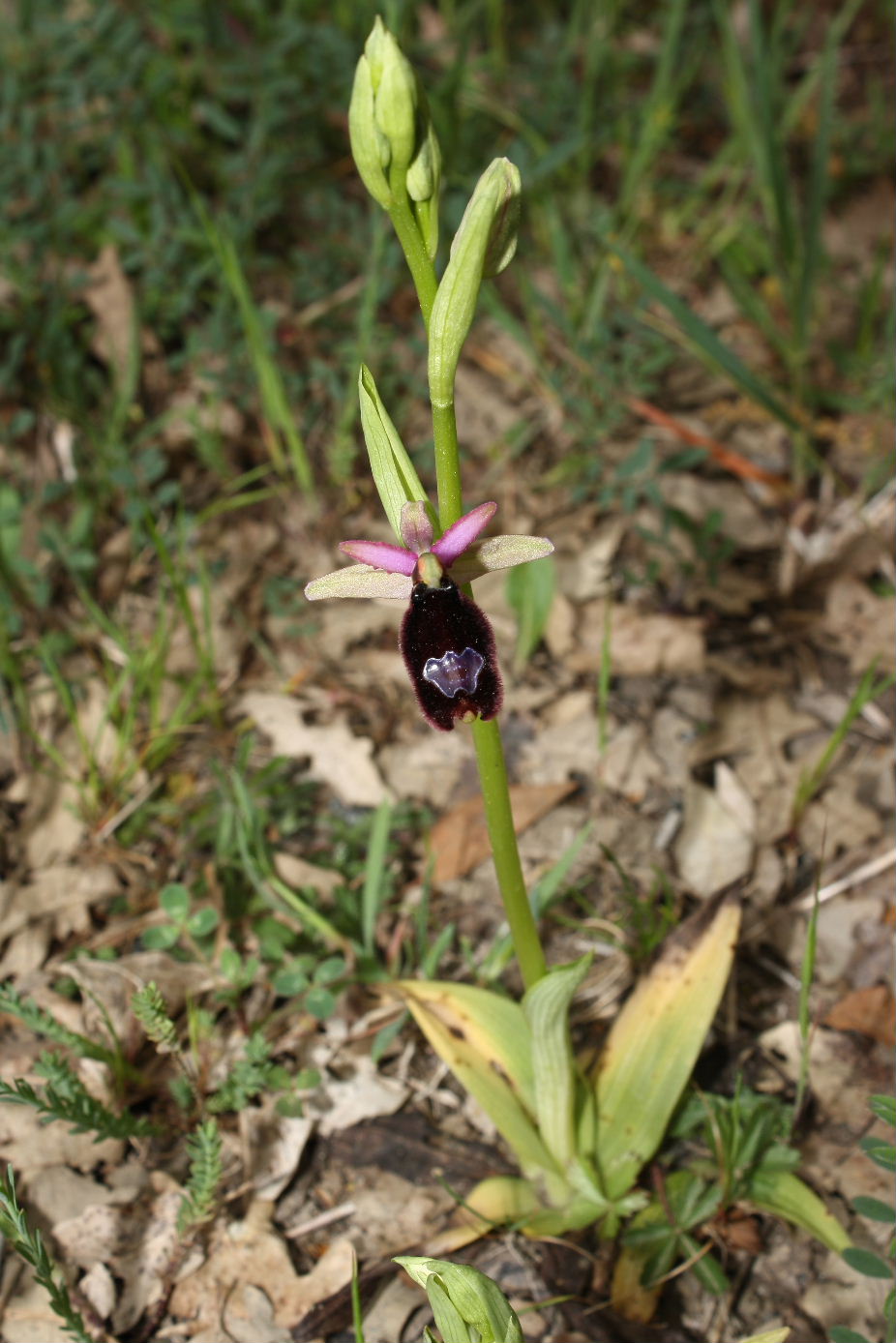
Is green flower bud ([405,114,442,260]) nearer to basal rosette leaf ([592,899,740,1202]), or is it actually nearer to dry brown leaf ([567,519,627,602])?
basal rosette leaf ([592,899,740,1202])

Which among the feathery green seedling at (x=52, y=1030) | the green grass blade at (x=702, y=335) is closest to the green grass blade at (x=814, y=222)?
the green grass blade at (x=702, y=335)

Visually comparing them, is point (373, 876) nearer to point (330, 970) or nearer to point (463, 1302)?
point (330, 970)

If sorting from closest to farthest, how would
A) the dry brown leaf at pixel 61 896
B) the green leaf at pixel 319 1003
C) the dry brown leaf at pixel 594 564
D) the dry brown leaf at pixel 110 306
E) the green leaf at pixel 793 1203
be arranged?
the green leaf at pixel 793 1203 → the green leaf at pixel 319 1003 → the dry brown leaf at pixel 61 896 → the dry brown leaf at pixel 594 564 → the dry brown leaf at pixel 110 306

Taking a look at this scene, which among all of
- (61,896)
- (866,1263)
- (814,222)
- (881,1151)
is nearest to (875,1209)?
(866,1263)

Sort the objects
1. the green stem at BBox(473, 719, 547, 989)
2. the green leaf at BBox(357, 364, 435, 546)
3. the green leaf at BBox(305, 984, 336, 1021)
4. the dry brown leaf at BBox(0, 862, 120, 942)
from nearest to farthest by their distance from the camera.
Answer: the green leaf at BBox(357, 364, 435, 546)
the green stem at BBox(473, 719, 547, 989)
the green leaf at BBox(305, 984, 336, 1021)
the dry brown leaf at BBox(0, 862, 120, 942)

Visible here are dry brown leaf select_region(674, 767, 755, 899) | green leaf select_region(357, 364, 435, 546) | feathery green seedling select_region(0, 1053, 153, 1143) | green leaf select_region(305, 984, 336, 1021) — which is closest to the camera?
green leaf select_region(357, 364, 435, 546)

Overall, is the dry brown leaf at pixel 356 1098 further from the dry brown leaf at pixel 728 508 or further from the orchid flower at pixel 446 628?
the dry brown leaf at pixel 728 508

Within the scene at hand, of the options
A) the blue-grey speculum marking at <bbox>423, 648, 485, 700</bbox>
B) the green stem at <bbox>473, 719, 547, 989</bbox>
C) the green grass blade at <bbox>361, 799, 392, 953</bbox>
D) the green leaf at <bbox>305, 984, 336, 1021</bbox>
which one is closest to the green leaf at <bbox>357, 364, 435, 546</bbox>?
the blue-grey speculum marking at <bbox>423, 648, 485, 700</bbox>
